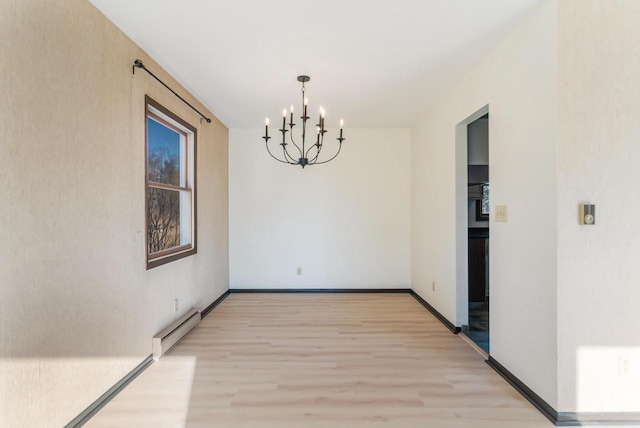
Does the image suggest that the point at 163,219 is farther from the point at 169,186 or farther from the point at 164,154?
the point at 164,154

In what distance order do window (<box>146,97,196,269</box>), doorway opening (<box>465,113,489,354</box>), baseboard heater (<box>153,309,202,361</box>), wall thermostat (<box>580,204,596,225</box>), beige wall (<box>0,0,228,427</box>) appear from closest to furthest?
beige wall (<box>0,0,228,427</box>) < wall thermostat (<box>580,204,596,225</box>) < baseboard heater (<box>153,309,202,361</box>) < window (<box>146,97,196,269</box>) < doorway opening (<box>465,113,489,354</box>)

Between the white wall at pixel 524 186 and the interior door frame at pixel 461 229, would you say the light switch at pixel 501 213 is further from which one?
the interior door frame at pixel 461 229

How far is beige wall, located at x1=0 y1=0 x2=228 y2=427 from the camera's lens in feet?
4.77

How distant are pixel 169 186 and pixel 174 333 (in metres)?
1.39

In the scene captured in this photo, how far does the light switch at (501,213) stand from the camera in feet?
7.64

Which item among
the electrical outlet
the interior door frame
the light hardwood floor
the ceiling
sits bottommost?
the light hardwood floor

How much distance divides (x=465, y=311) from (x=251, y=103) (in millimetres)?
3309

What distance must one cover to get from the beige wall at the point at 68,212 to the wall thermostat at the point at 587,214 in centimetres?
295

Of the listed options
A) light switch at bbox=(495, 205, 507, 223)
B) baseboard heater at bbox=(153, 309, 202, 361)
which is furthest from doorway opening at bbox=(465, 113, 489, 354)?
baseboard heater at bbox=(153, 309, 202, 361)

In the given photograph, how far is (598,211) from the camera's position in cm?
181

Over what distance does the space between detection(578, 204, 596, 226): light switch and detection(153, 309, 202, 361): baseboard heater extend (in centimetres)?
317

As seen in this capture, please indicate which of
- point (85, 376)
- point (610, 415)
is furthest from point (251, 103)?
point (610, 415)

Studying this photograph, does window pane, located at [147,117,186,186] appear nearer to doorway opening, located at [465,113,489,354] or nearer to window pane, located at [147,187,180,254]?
window pane, located at [147,187,180,254]

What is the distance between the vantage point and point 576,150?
5.95 ft
